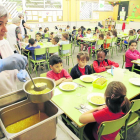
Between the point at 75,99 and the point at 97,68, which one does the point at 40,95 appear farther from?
the point at 97,68

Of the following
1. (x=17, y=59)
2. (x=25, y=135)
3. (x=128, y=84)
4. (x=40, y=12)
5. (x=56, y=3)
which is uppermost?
(x=56, y=3)

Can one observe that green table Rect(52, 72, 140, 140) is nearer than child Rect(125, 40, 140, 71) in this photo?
Yes

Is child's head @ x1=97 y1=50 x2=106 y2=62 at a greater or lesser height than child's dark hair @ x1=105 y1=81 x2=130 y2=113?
greater

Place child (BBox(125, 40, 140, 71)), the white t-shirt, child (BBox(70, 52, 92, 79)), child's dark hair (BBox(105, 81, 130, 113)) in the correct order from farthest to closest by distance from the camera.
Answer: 1. child (BBox(125, 40, 140, 71))
2. child (BBox(70, 52, 92, 79))
3. the white t-shirt
4. child's dark hair (BBox(105, 81, 130, 113))

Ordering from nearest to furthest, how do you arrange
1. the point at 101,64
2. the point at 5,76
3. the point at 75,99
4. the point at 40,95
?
1. the point at 40,95
2. the point at 5,76
3. the point at 75,99
4. the point at 101,64

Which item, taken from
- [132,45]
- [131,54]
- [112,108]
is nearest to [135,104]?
[112,108]

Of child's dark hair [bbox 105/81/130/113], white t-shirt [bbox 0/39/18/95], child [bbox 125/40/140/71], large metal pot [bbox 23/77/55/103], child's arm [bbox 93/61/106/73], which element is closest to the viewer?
large metal pot [bbox 23/77/55/103]

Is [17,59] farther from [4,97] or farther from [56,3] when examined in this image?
[56,3]

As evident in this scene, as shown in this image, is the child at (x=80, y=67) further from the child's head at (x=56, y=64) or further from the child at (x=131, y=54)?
the child at (x=131, y=54)

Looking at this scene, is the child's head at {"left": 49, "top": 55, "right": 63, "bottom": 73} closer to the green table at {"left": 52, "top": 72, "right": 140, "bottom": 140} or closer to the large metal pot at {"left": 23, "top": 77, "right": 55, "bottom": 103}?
the green table at {"left": 52, "top": 72, "right": 140, "bottom": 140}

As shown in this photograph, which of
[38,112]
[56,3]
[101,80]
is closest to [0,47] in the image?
[38,112]

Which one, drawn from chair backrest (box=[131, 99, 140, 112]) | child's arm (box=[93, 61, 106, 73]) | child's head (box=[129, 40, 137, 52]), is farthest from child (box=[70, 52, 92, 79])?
child's head (box=[129, 40, 137, 52])

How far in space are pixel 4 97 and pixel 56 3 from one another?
8373 mm

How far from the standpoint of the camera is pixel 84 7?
916cm
